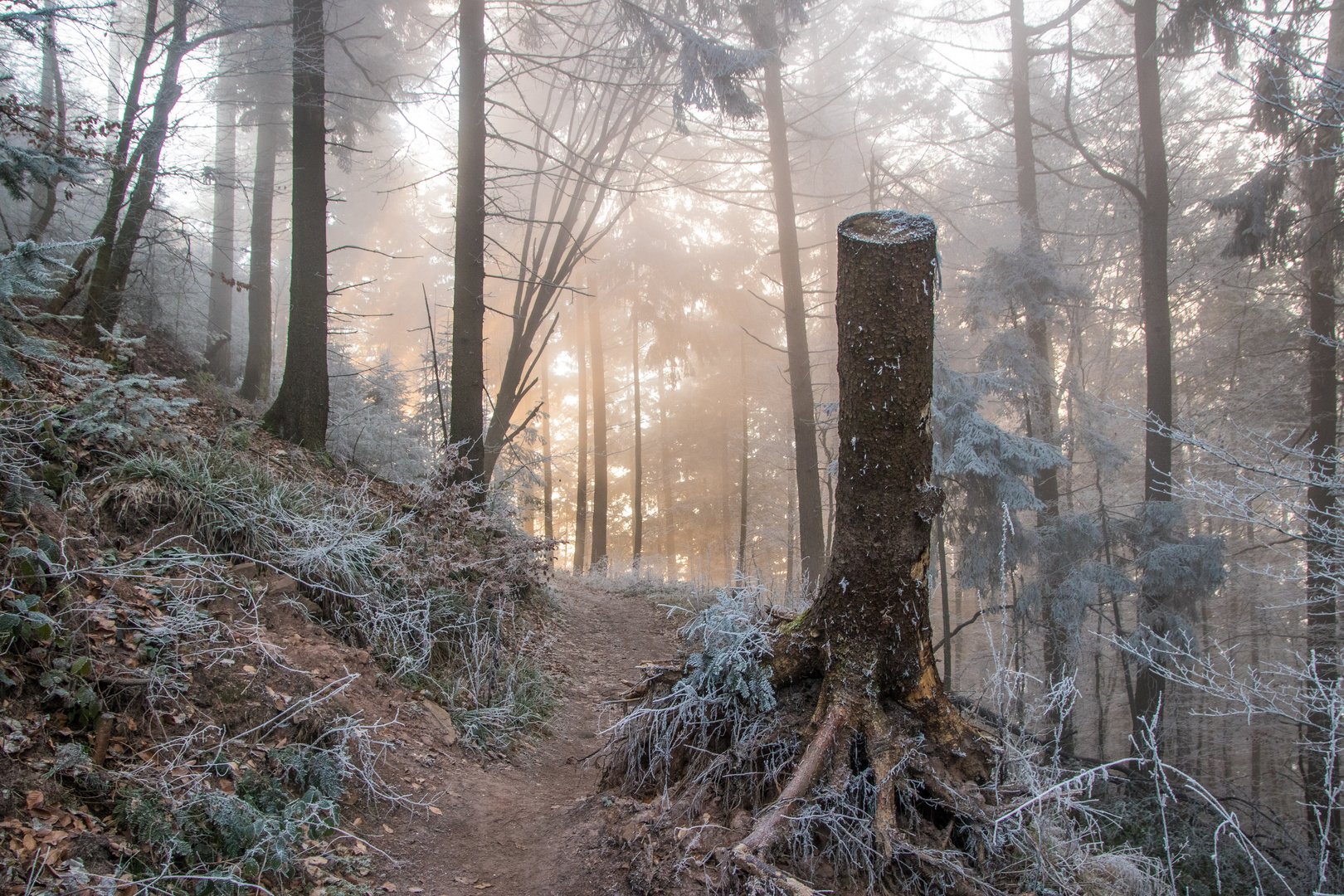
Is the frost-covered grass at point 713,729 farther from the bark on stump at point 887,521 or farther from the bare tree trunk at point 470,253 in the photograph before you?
the bare tree trunk at point 470,253

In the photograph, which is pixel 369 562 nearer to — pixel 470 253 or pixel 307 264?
pixel 307 264

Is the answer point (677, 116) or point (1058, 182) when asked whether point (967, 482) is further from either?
point (1058, 182)

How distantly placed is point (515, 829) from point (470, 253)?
5.72 metres

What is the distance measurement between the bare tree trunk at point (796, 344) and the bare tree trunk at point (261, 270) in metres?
7.75

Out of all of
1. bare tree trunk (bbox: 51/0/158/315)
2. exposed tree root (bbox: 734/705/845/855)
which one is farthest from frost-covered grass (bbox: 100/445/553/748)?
bare tree trunk (bbox: 51/0/158/315)

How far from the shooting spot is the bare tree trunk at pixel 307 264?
6578 mm

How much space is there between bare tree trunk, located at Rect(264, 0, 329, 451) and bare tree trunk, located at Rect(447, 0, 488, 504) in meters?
1.29

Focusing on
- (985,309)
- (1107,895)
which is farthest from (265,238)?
(1107,895)

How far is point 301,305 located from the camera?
263 inches

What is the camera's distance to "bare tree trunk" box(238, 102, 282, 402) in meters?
10.3

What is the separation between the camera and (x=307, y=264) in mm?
6734

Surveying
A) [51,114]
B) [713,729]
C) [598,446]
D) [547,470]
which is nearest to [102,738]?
[713,729]

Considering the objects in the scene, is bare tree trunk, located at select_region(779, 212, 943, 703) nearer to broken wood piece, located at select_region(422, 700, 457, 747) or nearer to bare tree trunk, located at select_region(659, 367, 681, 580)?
broken wood piece, located at select_region(422, 700, 457, 747)

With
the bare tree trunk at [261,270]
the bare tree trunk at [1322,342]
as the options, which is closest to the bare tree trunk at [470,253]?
the bare tree trunk at [261,270]
